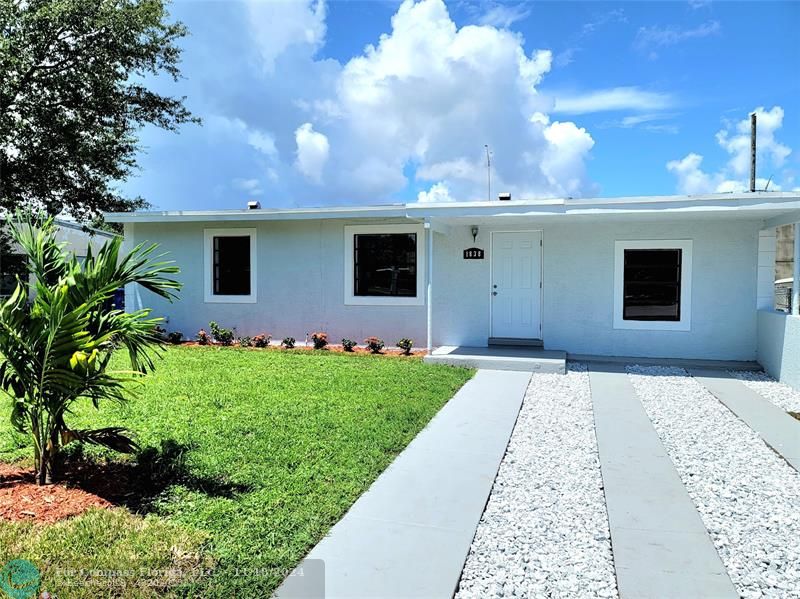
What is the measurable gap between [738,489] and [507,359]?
4.84 m

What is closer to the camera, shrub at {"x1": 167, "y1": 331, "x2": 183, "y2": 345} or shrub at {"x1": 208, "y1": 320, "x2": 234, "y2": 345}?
shrub at {"x1": 208, "y1": 320, "x2": 234, "y2": 345}

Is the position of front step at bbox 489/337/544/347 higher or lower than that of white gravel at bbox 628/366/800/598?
higher

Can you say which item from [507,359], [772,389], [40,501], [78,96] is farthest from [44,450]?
[78,96]

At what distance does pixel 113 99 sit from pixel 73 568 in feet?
53.2

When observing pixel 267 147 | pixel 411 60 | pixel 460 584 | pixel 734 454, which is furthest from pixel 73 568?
pixel 267 147

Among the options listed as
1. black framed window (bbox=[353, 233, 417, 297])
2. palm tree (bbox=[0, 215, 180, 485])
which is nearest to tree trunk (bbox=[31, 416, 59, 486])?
palm tree (bbox=[0, 215, 180, 485])

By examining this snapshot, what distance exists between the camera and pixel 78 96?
1480 cm

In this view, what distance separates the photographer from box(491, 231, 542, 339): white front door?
9.89 metres

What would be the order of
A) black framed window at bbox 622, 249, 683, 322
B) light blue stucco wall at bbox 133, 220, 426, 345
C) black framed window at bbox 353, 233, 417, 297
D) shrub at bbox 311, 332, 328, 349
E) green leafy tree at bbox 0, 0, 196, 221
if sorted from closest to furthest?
black framed window at bbox 622, 249, 683, 322 < black framed window at bbox 353, 233, 417, 297 < shrub at bbox 311, 332, 328, 349 < light blue stucco wall at bbox 133, 220, 426, 345 < green leafy tree at bbox 0, 0, 196, 221

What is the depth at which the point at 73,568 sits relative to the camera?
256 centimetres

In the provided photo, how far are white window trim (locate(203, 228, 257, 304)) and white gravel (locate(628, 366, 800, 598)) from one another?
8171 millimetres

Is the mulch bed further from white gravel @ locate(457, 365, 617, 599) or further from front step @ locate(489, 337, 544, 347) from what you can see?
white gravel @ locate(457, 365, 617, 599)

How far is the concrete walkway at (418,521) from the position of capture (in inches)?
99.5

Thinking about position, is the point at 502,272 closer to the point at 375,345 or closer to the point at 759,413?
the point at 375,345
